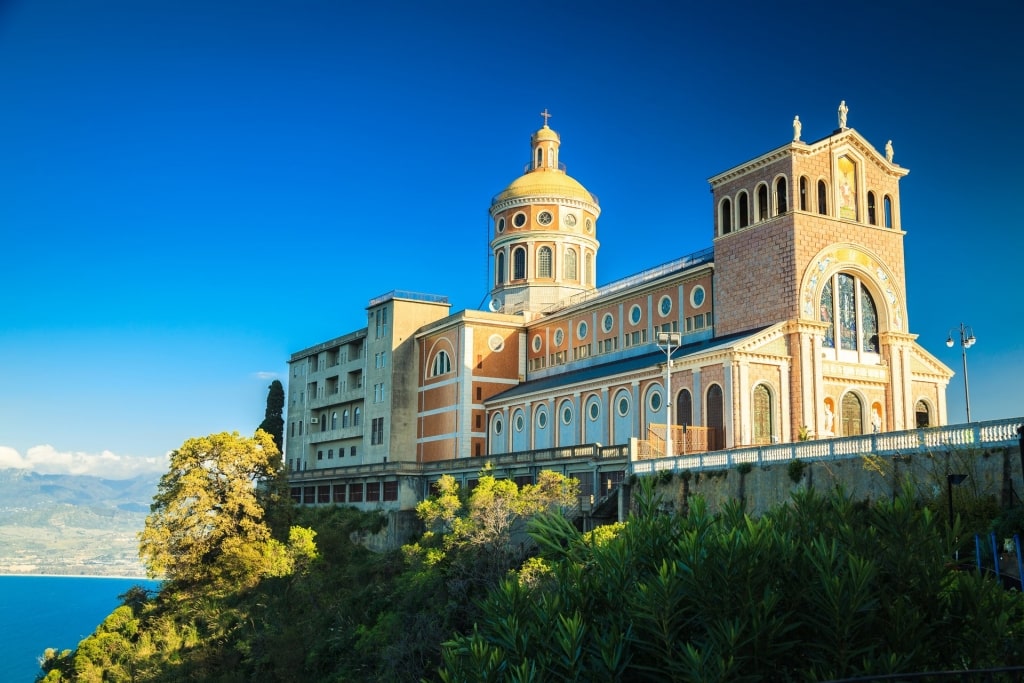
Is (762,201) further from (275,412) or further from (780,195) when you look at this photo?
(275,412)

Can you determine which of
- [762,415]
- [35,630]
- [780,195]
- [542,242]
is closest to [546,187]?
[542,242]

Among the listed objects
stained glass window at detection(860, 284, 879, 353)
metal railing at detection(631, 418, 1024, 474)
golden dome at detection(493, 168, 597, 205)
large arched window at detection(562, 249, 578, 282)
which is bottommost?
metal railing at detection(631, 418, 1024, 474)

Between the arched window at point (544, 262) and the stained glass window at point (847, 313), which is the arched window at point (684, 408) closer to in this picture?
the stained glass window at point (847, 313)

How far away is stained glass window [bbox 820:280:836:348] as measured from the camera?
4394 centimetres

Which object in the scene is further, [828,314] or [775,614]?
[828,314]

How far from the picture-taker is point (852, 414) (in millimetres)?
44188

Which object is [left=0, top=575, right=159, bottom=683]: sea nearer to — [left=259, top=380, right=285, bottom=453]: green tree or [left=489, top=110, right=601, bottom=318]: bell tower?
[left=259, top=380, right=285, bottom=453]: green tree

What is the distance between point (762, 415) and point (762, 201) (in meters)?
10.2

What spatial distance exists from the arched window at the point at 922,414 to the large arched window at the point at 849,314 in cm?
379

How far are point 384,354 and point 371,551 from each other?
1673cm

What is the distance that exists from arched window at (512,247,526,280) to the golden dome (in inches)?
158

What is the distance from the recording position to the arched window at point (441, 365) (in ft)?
214

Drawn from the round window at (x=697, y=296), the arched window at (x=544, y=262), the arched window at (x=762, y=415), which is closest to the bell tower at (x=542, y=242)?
the arched window at (x=544, y=262)

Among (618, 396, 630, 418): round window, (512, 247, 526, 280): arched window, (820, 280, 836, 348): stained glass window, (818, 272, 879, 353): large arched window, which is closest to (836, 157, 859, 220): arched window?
(818, 272, 879, 353): large arched window
